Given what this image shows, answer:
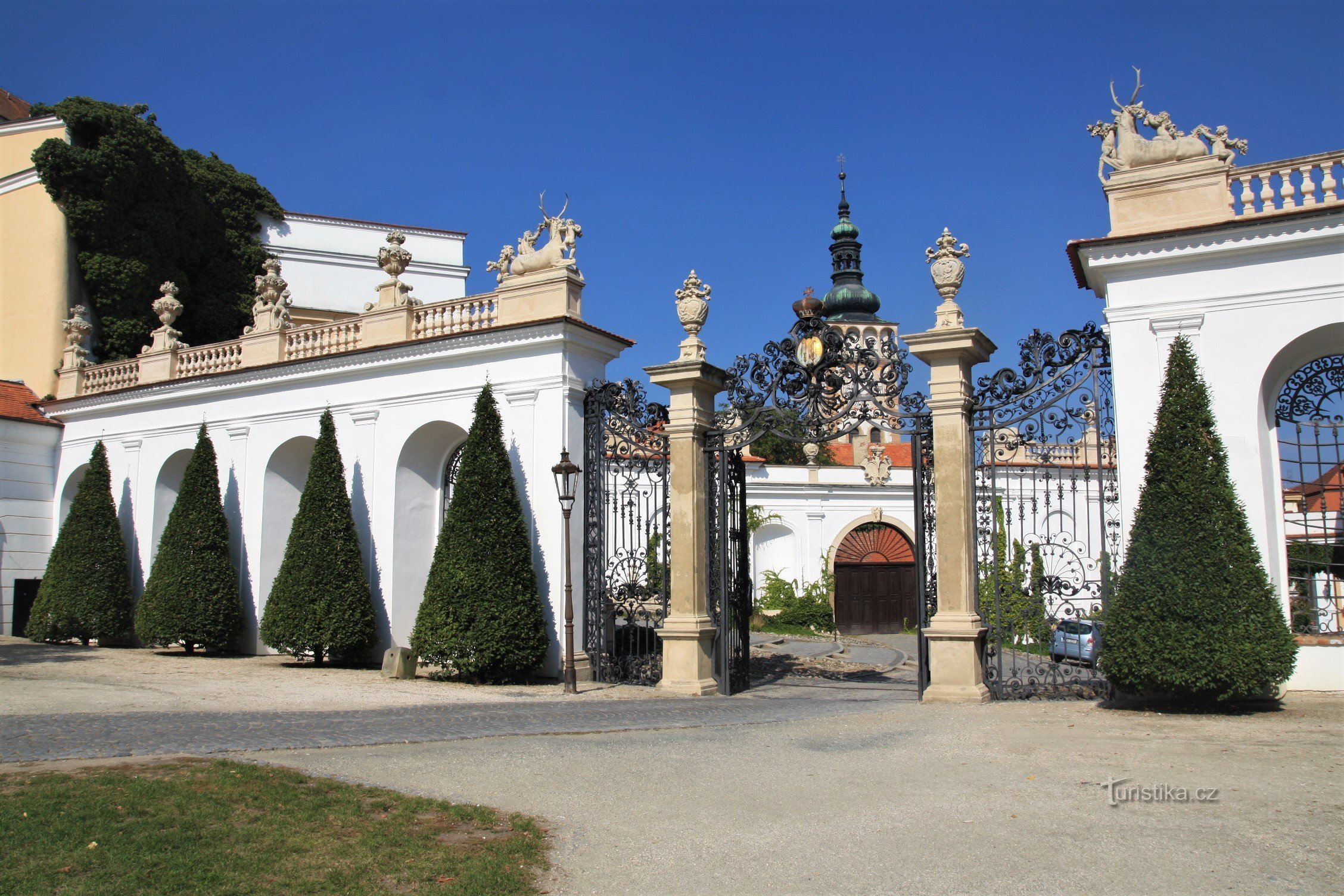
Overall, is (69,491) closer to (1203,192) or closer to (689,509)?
(689,509)

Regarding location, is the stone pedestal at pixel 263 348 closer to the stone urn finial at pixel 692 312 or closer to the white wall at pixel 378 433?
the white wall at pixel 378 433

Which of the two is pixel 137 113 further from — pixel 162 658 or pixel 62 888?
pixel 62 888

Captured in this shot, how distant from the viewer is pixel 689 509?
558 inches

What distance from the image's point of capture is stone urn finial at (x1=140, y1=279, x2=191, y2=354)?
22.0 meters

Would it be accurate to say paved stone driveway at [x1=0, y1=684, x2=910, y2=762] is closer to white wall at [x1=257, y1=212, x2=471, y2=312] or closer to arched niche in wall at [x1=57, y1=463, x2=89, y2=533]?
arched niche in wall at [x1=57, y1=463, x2=89, y2=533]

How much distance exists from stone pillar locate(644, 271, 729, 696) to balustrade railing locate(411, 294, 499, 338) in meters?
3.62

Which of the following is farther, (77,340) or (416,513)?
(77,340)

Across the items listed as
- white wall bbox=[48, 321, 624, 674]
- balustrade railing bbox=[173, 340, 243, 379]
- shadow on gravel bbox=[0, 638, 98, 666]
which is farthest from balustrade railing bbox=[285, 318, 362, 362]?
shadow on gravel bbox=[0, 638, 98, 666]

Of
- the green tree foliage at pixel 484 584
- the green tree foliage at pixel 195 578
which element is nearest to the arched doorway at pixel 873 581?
the green tree foliage at pixel 195 578

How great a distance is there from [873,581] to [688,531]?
27.5 metres

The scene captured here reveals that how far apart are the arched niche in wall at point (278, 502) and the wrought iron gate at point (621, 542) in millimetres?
6944

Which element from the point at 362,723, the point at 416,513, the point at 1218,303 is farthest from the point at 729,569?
the point at 1218,303

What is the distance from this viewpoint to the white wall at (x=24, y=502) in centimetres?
2319

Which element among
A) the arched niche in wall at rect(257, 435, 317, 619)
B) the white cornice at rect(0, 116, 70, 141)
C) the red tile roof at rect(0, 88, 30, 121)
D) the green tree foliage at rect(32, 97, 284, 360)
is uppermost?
the red tile roof at rect(0, 88, 30, 121)
